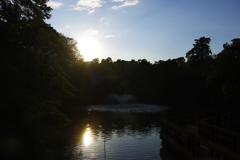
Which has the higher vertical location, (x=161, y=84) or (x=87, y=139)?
(x=161, y=84)

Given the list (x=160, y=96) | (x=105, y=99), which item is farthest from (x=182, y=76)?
(x=105, y=99)

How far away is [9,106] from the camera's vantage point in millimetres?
13062

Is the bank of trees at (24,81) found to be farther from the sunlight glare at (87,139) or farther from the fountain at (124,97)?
the fountain at (124,97)

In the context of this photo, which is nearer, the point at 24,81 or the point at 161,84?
the point at 24,81

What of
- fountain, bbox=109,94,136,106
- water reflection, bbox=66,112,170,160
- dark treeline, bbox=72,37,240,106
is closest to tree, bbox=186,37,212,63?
dark treeline, bbox=72,37,240,106

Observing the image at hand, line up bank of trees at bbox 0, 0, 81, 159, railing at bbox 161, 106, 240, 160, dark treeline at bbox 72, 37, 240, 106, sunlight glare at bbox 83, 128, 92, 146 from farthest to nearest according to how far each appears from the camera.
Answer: dark treeline at bbox 72, 37, 240, 106
sunlight glare at bbox 83, 128, 92, 146
bank of trees at bbox 0, 0, 81, 159
railing at bbox 161, 106, 240, 160

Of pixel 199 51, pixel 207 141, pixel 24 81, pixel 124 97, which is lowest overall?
pixel 124 97

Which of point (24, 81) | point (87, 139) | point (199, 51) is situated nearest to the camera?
point (24, 81)

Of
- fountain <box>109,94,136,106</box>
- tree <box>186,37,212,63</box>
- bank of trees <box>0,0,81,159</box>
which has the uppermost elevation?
tree <box>186,37,212,63</box>

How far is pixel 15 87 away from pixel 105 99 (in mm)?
73835

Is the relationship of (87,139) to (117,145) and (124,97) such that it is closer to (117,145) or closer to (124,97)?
(117,145)

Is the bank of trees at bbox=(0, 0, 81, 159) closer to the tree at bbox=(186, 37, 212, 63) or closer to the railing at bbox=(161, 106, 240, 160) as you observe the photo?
the railing at bbox=(161, 106, 240, 160)

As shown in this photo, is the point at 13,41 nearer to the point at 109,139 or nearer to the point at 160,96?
the point at 109,139

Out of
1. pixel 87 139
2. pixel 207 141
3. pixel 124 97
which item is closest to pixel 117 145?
pixel 87 139
